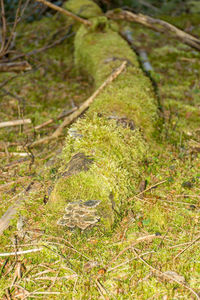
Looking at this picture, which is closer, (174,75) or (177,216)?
(177,216)

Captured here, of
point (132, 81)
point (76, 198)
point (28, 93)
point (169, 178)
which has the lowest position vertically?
point (28, 93)

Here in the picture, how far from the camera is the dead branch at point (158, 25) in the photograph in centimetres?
760

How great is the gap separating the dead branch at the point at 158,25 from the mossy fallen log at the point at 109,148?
127 inches

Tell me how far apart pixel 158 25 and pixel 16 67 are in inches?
202

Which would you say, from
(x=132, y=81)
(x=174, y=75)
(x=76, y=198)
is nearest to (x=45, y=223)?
(x=76, y=198)

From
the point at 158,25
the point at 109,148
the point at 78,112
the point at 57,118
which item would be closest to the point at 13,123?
the point at 57,118

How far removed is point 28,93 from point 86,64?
1.72 m

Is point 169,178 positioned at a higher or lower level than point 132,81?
lower

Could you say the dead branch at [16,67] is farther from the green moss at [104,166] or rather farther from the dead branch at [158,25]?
the green moss at [104,166]

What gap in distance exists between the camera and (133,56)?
616 centimetres

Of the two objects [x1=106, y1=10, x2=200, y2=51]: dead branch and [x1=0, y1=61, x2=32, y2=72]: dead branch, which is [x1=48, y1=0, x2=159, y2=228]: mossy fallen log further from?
[x1=106, y1=10, x2=200, y2=51]: dead branch

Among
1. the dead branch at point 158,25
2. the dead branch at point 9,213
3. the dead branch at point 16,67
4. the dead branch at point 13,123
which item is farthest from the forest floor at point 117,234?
the dead branch at point 158,25

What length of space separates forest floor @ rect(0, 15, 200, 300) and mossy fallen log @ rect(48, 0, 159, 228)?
0.25 m

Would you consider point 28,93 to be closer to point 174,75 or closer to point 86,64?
point 86,64
